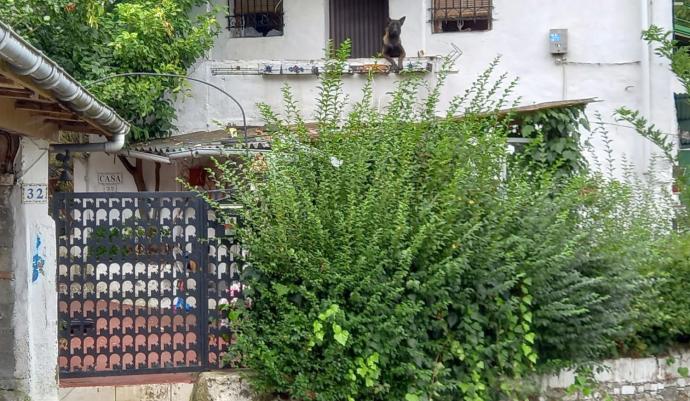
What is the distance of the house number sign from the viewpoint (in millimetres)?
6258

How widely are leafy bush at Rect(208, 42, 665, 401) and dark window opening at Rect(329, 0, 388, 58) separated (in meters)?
6.48

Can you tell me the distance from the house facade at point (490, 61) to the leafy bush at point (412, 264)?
16.5 feet

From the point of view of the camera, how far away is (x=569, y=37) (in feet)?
38.5

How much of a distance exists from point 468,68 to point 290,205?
22.8 ft

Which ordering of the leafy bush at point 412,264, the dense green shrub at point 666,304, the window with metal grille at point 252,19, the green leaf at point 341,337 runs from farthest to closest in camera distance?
the window with metal grille at point 252,19 < the dense green shrub at point 666,304 < the leafy bush at point 412,264 < the green leaf at point 341,337

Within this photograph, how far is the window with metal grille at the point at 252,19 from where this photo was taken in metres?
12.6

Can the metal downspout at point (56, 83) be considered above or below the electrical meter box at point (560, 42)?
below

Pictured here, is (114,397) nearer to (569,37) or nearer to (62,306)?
(62,306)

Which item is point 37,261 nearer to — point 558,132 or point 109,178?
point 558,132

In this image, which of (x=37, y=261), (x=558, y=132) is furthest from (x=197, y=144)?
(x=558, y=132)

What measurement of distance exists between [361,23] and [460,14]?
1.76 meters

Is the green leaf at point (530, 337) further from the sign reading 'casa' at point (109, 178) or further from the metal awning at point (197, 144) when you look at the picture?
the sign reading 'casa' at point (109, 178)

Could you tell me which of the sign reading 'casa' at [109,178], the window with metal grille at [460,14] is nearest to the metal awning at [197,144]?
the sign reading 'casa' at [109,178]

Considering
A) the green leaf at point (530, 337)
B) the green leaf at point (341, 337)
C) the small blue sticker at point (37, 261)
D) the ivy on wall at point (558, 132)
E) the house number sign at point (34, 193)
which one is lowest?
the green leaf at point (530, 337)
